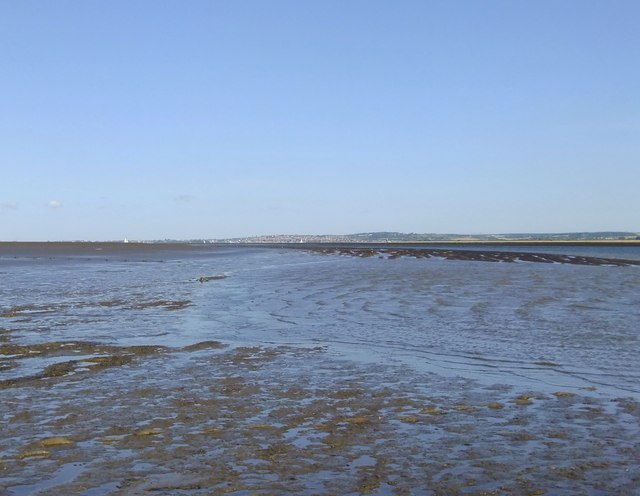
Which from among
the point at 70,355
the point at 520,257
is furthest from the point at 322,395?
the point at 520,257

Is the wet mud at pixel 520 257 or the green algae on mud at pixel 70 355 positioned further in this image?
the wet mud at pixel 520 257

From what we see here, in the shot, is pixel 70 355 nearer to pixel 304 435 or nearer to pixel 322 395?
pixel 322 395

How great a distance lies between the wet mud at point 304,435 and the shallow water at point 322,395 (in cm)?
3

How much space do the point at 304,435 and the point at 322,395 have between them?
220 cm

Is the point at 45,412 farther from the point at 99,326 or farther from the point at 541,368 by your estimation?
the point at 99,326

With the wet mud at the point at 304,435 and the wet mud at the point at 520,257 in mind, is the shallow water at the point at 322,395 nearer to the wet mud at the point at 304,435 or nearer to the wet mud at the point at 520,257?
the wet mud at the point at 304,435

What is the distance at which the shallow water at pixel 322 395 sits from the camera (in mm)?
6641

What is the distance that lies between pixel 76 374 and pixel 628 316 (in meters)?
14.7

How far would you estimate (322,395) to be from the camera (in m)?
10.1

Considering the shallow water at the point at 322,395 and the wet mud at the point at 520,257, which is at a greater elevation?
the shallow water at the point at 322,395

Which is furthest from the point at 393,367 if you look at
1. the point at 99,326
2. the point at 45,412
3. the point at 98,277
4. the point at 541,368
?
the point at 98,277

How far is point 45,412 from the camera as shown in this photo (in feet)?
29.2

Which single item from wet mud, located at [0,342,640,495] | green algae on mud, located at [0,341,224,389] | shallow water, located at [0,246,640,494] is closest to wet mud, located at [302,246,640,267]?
shallow water, located at [0,246,640,494]

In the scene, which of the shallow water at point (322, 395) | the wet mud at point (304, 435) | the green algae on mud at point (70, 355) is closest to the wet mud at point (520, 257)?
the shallow water at point (322, 395)
